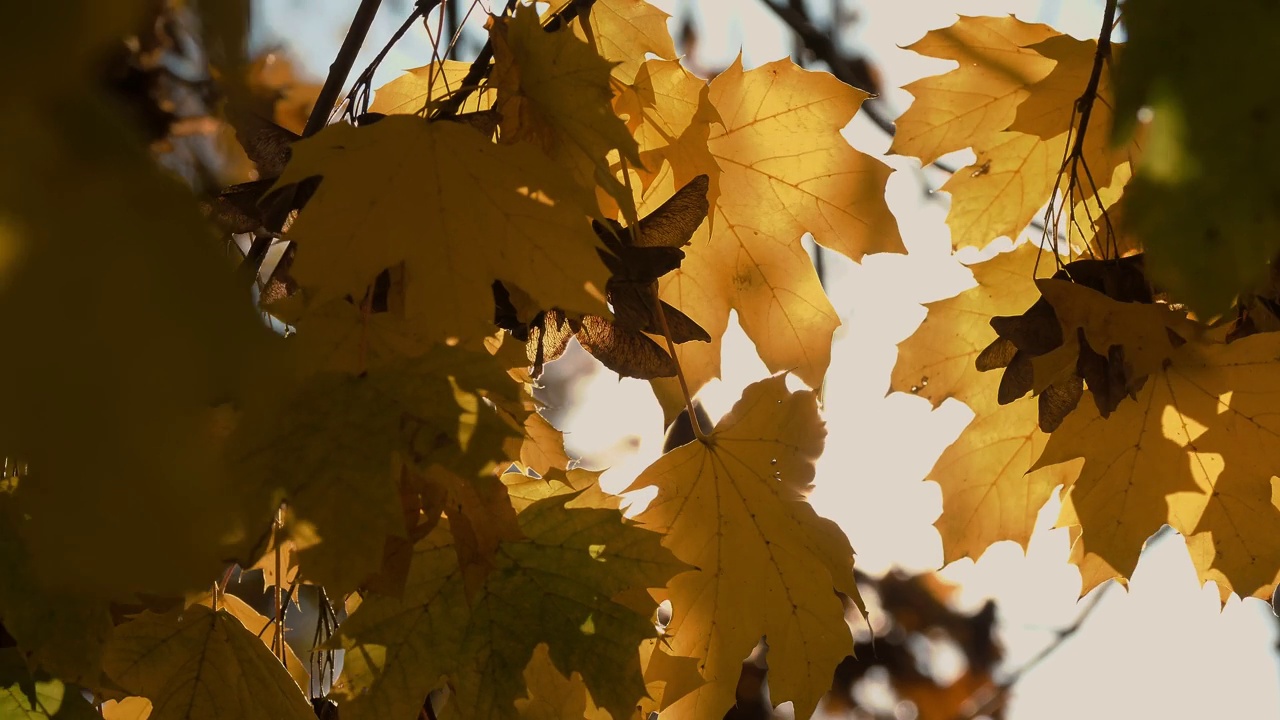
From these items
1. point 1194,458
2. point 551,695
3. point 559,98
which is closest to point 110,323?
point 559,98

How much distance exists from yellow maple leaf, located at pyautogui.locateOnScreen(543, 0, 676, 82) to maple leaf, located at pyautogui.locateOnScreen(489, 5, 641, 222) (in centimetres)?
28

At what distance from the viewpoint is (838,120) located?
118cm

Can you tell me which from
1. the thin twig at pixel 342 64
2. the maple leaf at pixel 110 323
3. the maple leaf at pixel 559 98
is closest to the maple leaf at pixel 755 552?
the maple leaf at pixel 559 98

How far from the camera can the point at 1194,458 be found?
3.56 ft

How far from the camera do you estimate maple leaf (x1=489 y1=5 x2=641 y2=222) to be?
0.86m

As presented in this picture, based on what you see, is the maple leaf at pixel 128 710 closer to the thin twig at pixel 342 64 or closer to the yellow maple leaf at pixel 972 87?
the thin twig at pixel 342 64

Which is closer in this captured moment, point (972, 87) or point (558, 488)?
point (558, 488)

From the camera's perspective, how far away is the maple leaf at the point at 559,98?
2.83ft

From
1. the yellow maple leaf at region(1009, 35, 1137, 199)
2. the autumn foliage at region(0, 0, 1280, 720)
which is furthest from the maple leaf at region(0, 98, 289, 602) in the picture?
the yellow maple leaf at region(1009, 35, 1137, 199)

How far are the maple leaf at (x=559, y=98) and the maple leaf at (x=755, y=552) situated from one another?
382mm

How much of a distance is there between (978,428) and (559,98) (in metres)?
0.75

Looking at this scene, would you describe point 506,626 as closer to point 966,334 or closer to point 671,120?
point 671,120

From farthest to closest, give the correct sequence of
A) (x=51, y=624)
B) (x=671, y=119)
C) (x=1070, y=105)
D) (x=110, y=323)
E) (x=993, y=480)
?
(x=993, y=480) < (x=1070, y=105) < (x=671, y=119) < (x=51, y=624) < (x=110, y=323)

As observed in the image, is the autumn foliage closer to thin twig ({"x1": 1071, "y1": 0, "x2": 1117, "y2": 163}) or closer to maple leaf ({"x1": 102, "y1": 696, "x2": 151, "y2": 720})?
thin twig ({"x1": 1071, "y1": 0, "x2": 1117, "y2": 163})
